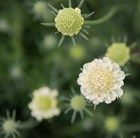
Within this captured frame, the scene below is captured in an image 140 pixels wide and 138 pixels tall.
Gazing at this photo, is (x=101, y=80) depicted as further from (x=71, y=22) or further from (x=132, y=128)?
(x=132, y=128)

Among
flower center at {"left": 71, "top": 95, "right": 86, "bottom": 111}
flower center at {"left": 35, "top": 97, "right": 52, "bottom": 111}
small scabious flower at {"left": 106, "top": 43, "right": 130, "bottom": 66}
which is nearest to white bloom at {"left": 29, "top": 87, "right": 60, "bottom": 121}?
flower center at {"left": 35, "top": 97, "right": 52, "bottom": 111}

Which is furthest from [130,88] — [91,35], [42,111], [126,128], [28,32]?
[28,32]

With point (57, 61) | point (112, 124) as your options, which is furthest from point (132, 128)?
point (57, 61)

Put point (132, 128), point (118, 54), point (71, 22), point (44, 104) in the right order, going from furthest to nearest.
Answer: point (132, 128)
point (44, 104)
point (118, 54)
point (71, 22)

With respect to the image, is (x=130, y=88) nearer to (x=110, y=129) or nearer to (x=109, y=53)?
(x=110, y=129)

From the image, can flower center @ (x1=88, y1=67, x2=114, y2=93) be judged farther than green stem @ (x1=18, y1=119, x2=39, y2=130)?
No

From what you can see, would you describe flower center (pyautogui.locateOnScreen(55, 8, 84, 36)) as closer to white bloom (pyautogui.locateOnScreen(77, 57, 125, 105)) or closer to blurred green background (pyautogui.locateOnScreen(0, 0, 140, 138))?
white bloom (pyautogui.locateOnScreen(77, 57, 125, 105))
